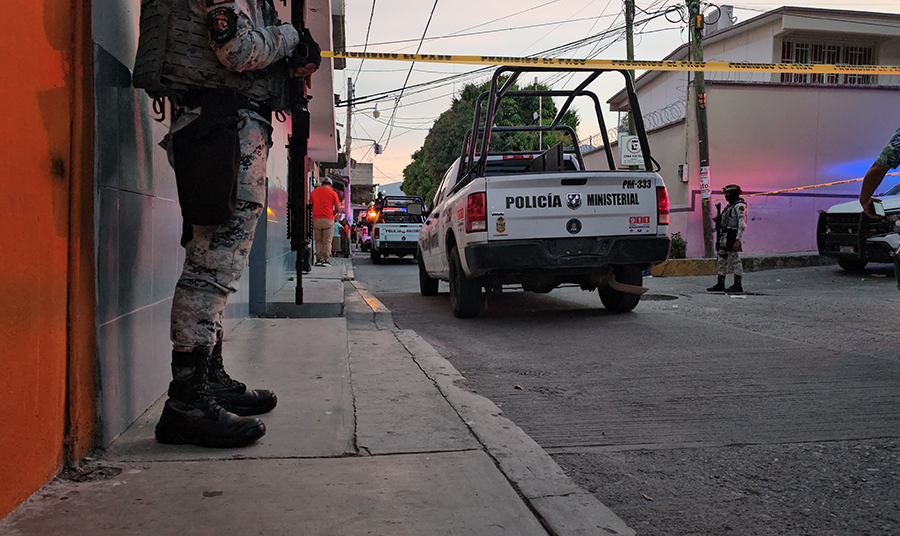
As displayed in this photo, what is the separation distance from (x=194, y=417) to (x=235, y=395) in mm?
463

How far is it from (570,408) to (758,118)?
623 inches

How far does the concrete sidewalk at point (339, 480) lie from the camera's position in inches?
73.4

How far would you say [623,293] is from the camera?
7.08 metres

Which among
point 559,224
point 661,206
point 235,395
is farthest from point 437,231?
point 235,395

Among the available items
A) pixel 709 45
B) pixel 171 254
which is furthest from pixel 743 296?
pixel 709 45

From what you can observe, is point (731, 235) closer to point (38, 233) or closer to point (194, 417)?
point (194, 417)

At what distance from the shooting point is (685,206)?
18.0 meters

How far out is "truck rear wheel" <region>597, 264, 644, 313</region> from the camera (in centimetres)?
683

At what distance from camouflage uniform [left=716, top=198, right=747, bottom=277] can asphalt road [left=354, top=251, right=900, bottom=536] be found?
107 inches

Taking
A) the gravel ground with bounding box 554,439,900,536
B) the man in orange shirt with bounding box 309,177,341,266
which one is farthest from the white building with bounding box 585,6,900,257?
the gravel ground with bounding box 554,439,900,536

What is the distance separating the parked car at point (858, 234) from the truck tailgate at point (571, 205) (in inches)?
206

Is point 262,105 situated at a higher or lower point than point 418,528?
higher

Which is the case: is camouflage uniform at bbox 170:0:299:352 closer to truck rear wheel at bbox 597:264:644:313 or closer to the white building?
truck rear wheel at bbox 597:264:644:313

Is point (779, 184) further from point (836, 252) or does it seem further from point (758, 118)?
point (836, 252)
